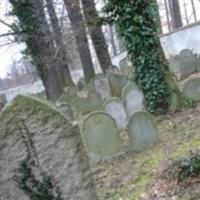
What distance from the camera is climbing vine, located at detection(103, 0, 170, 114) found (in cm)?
1094

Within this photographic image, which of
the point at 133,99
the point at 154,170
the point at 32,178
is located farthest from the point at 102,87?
the point at 32,178

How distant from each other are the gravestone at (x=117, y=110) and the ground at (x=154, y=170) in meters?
0.97

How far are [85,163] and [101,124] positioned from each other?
4.35 meters

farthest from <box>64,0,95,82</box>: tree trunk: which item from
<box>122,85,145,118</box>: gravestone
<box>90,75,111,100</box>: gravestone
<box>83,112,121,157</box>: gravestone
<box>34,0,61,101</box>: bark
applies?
<box>83,112,121,157</box>: gravestone

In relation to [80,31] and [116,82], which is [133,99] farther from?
[80,31]

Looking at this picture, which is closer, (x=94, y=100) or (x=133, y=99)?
(x=133, y=99)

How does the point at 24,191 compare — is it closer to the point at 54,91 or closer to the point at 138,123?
the point at 138,123

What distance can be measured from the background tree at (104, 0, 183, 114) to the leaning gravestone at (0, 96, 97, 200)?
22.6 ft

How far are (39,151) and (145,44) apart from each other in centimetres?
707

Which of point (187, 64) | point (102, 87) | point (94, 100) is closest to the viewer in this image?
point (94, 100)

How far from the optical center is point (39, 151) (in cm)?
432

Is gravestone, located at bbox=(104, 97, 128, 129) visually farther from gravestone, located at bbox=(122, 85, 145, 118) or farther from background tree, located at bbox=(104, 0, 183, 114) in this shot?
background tree, located at bbox=(104, 0, 183, 114)

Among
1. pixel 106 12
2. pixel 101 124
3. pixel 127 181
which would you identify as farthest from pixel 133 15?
pixel 127 181

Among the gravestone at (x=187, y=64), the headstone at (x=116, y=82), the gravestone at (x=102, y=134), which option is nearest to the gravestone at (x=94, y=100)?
the headstone at (x=116, y=82)
